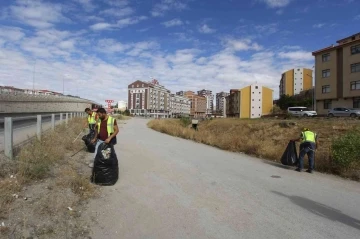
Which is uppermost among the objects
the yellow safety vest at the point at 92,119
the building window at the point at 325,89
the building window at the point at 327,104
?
the building window at the point at 325,89

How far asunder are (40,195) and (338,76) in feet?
168

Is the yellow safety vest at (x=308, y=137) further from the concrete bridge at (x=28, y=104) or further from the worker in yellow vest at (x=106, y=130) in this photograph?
the concrete bridge at (x=28, y=104)

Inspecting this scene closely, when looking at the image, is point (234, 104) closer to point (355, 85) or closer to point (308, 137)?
point (355, 85)

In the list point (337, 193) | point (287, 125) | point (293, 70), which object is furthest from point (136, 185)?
point (293, 70)

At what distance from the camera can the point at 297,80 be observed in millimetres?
115062

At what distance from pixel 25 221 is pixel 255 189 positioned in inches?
184

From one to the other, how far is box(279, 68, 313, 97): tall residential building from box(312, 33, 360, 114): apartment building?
64.5 metres

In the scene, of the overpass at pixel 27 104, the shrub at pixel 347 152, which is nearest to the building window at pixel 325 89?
the overpass at pixel 27 104

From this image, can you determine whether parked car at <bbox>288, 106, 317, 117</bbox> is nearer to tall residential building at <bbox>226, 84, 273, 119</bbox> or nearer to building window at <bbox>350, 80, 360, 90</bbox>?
building window at <bbox>350, 80, 360, 90</bbox>

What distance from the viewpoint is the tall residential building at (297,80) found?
114 meters

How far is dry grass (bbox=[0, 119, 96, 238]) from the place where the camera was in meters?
4.15

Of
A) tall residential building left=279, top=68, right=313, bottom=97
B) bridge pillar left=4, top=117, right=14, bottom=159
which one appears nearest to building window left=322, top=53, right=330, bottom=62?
bridge pillar left=4, top=117, right=14, bottom=159

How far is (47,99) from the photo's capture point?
1650 inches

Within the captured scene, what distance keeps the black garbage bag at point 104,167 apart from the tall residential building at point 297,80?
116 meters
